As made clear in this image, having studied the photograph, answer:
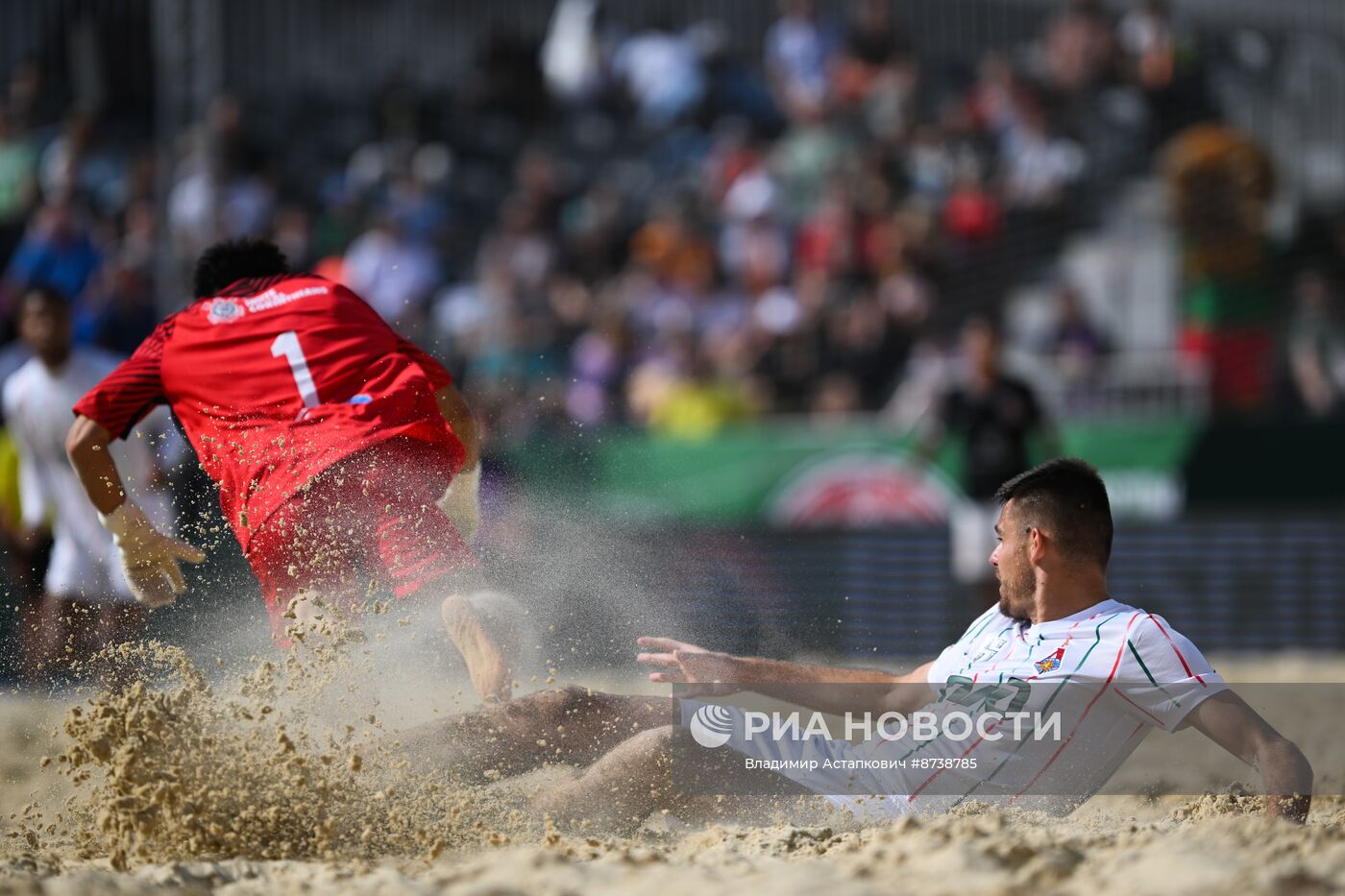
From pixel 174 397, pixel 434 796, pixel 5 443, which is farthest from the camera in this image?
pixel 5 443

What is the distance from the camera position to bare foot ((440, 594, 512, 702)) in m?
4.65

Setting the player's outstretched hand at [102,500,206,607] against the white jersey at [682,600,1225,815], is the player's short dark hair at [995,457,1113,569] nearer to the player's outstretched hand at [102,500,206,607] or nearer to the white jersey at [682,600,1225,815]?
the white jersey at [682,600,1225,815]

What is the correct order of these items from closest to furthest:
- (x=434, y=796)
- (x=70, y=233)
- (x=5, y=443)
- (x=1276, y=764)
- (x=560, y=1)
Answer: (x=1276, y=764), (x=434, y=796), (x=5, y=443), (x=70, y=233), (x=560, y=1)

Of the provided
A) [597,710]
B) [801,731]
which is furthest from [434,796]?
[801,731]

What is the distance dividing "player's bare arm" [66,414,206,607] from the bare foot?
1.01m

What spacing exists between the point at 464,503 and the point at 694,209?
856 centimetres

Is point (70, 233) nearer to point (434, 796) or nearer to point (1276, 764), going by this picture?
point (434, 796)

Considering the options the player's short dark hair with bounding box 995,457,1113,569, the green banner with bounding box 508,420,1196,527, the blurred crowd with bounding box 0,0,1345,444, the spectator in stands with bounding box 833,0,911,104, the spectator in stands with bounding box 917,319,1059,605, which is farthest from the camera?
the spectator in stands with bounding box 833,0,911,104

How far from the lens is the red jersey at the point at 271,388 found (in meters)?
4.98

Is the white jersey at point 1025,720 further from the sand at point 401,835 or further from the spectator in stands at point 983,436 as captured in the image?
the spectator in stands at point 983,436

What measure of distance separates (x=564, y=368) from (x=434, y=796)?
27.3 feet

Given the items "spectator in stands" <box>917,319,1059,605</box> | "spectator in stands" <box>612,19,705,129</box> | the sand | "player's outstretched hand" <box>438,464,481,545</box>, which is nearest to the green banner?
"spectator in stands" <box>917,319,1059,605</box>

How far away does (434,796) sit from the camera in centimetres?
450

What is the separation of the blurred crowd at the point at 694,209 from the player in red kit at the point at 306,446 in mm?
6137
